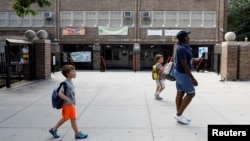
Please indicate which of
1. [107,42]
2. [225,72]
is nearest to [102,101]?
[225,72]

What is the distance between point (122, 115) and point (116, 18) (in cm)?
2454

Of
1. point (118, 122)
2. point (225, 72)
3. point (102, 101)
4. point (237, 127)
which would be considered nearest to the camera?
point (237, 127)

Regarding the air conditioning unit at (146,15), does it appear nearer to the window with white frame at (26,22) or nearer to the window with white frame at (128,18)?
the window with white frame at (128,18)

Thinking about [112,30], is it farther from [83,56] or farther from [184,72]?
[184,72]

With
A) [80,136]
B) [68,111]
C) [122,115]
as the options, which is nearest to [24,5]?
[122,115]

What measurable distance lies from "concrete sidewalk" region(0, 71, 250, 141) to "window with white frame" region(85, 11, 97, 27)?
2061cm

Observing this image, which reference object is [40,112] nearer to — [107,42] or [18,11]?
[18,11]

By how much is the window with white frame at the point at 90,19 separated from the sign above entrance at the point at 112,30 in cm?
71

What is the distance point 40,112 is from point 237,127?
174 inches

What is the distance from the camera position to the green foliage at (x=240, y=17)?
37.5m

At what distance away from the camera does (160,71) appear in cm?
975

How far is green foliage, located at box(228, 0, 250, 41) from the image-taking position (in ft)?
123

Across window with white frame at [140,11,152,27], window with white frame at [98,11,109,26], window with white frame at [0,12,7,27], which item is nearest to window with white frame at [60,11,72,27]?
window with white frame at [98,11,109,26]

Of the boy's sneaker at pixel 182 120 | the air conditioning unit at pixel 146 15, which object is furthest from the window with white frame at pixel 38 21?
the boy's sneaker at pixel 182 120
